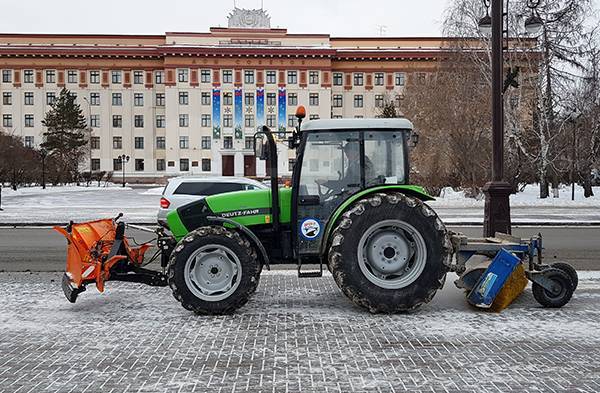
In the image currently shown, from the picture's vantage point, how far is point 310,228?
8297 mm

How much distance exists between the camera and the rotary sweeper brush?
786 centimetres

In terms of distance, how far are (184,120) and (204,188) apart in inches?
3057

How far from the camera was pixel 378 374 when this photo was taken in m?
5.78

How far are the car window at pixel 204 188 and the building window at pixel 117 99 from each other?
83.3m

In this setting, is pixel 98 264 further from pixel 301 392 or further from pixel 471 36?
pixel 471 36

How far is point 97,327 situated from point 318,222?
9.85 ft

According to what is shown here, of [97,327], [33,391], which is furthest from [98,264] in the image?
[33,391]

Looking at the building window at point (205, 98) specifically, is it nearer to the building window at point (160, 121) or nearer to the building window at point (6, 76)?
the building window at point (160, 121)

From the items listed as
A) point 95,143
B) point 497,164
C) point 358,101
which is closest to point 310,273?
point 497,164

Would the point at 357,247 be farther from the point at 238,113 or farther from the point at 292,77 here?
the point at 292,77

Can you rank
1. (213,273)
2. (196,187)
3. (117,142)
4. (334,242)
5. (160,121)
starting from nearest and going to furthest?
(334,242), (213,273), (196,187), (117,142), (160,121)

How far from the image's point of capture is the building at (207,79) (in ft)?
309

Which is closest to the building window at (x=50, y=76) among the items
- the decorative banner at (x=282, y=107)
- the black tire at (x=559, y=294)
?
the decorative banner at (x=282, y=107)

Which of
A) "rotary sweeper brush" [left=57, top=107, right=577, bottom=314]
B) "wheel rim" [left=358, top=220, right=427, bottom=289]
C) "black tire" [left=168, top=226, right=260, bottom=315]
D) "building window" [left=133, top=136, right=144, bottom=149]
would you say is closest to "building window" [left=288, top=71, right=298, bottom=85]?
"building window" [left=133, top=136, right=144, bottom=149]
